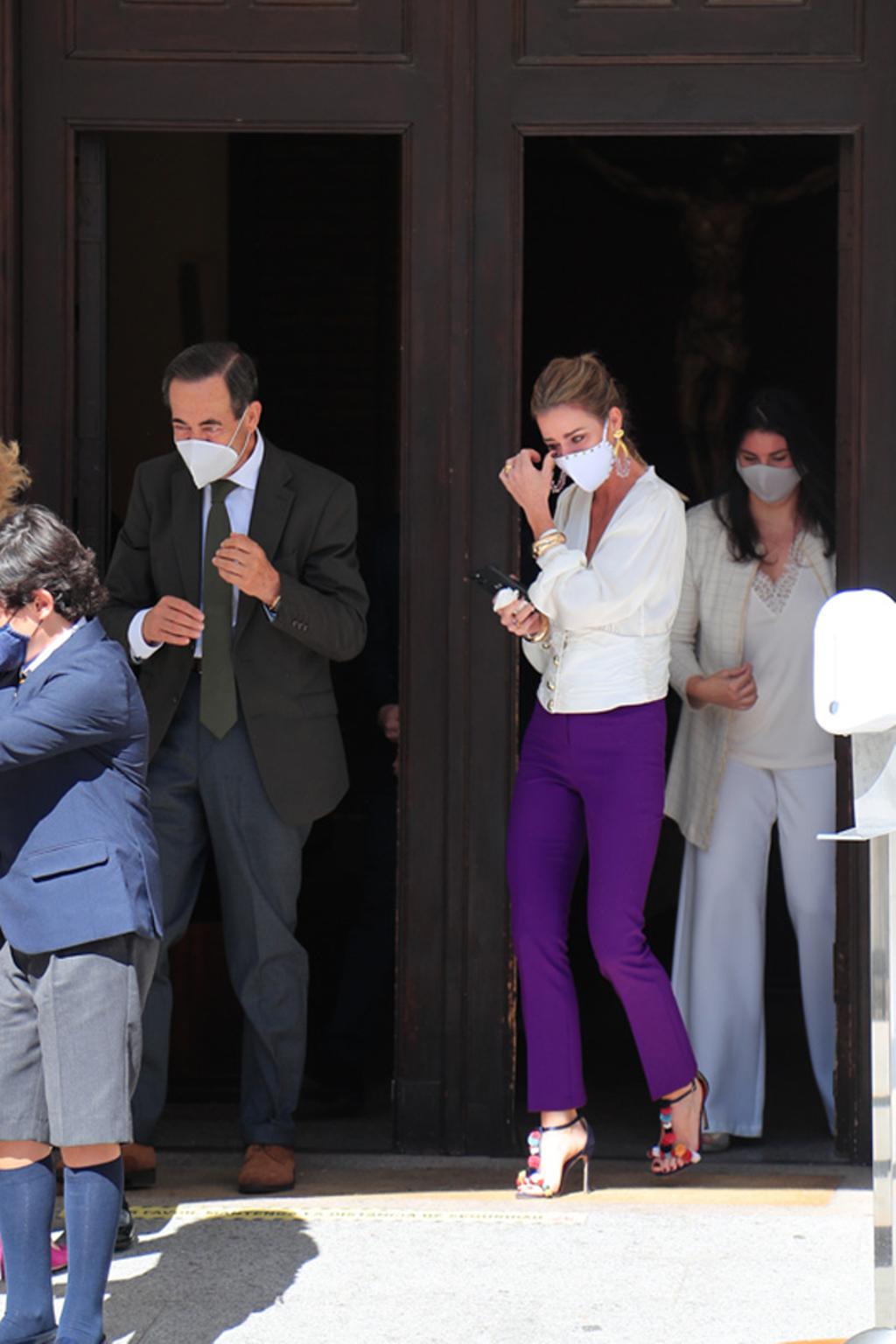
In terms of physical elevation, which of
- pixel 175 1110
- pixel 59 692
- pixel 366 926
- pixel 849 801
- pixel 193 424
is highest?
pixel 193 424

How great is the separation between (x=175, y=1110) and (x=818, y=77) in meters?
3.21

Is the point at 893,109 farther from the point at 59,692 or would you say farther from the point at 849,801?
the point at 59,692

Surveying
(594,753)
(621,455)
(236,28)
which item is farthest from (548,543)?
(236,28)

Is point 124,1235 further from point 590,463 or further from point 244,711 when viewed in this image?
point 590,463

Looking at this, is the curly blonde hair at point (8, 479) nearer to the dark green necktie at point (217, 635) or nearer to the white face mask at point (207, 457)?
the white face mask at point (207, 457)

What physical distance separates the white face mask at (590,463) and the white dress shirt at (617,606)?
0.29ft

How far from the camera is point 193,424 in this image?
16.4 ft

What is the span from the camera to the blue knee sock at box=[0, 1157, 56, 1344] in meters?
3.82

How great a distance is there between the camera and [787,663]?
18.1 ft

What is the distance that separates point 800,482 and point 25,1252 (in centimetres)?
282

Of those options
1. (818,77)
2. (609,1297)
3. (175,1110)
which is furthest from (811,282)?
(609,1297)

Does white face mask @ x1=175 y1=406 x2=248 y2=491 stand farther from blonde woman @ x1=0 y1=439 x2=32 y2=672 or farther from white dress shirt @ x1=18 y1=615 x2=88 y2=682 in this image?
white dress shirt @ x1=18 y1=615 x2=88 y2=682

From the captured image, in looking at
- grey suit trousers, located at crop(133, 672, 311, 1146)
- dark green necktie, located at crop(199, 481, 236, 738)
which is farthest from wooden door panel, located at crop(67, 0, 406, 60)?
grey suit trousers, located at crop(133, 672, 311, 1146)

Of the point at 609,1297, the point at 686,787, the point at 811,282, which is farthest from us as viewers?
the point at 811,282
